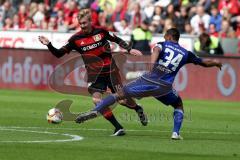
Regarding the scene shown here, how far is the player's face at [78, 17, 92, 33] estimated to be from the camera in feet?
53.9

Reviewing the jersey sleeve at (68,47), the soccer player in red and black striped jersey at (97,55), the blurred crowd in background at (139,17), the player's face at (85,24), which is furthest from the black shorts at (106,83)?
the blurred crowd in background at (139,17)

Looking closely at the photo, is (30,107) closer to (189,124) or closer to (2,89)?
(189,124)

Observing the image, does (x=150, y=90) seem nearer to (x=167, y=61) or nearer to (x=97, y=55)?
(x=167, y=61)

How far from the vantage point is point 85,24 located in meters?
16.5

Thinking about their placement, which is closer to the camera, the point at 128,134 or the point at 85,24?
the point at 85,24

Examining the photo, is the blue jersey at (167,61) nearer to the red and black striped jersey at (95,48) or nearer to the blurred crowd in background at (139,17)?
the red and black striped jersey at (95,48)

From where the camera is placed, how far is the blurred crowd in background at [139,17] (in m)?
31.8

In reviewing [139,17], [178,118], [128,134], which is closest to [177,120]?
[178,118]

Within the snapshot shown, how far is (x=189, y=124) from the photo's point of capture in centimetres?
2012

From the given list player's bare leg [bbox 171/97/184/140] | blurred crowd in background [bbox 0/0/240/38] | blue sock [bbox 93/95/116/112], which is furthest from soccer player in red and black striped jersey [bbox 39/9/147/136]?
blurred crowd in background [bbox 0/0/240/38]

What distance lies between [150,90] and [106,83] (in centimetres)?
Answer: 139

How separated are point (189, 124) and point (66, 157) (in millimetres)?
7577

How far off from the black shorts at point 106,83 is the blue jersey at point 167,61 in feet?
4.10

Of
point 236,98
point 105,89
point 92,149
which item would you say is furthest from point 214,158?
point 236,98
